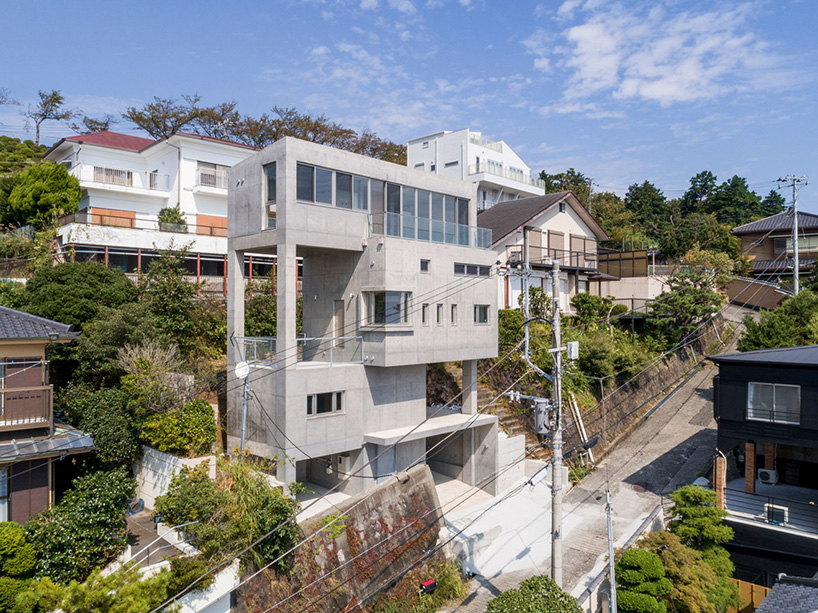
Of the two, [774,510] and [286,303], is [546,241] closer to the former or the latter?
[774,510]

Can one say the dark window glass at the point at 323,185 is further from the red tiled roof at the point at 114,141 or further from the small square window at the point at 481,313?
the red tiled roof at the point at 114,141

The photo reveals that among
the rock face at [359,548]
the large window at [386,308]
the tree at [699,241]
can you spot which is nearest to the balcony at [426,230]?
the large window at [386,308]

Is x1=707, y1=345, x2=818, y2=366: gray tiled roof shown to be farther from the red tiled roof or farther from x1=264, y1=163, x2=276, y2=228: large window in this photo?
the red tiled roof

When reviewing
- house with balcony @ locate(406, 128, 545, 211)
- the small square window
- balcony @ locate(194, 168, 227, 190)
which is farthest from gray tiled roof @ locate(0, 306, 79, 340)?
house with balcony @ locate(406, 128, 545, 211)

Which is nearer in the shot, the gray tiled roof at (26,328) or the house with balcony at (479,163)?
the gray tiled roof at (26,328)

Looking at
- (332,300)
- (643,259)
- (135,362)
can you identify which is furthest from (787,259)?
(135,362)

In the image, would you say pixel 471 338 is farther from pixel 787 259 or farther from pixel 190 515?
pixel 787 259

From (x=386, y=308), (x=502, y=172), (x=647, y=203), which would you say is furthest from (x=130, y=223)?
(x=647, y=203)
